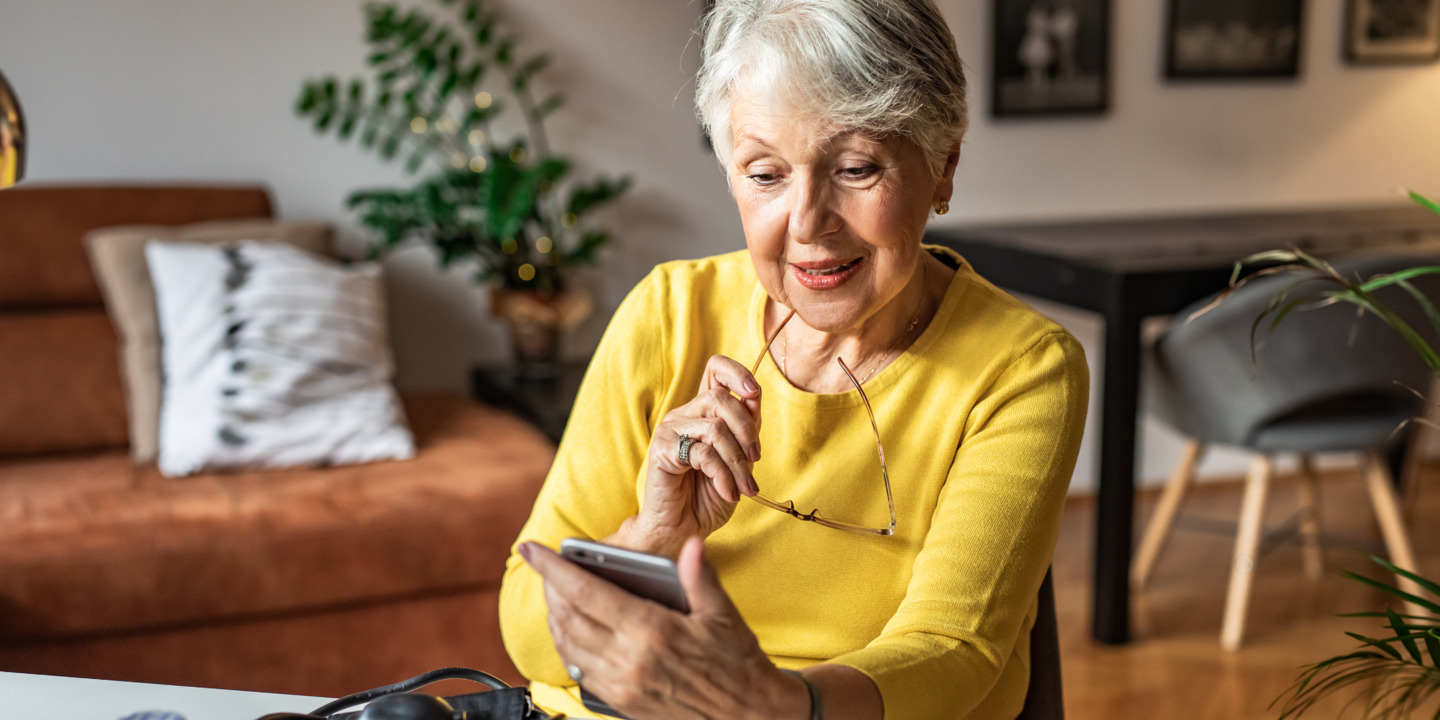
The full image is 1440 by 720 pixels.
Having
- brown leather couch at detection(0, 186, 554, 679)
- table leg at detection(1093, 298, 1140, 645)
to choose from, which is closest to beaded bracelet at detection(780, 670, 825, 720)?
brown leather couch at detection(0, 186, 554, 679)

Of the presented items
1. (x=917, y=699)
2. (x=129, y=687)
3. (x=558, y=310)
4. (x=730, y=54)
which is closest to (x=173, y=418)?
(x=558, y=310)

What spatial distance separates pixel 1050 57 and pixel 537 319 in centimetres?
163

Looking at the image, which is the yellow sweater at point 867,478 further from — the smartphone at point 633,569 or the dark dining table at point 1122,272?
the dark dining table at point 1122,272

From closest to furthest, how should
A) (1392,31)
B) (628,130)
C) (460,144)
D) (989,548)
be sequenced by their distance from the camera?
(989,548), (460,144), (628,130), (1392,31)

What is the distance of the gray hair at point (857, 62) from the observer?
1005 millimetres

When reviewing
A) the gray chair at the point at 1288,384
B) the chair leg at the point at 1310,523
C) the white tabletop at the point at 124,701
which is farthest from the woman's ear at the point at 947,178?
the chair leg at the point at 1310,523

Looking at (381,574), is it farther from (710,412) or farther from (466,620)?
(710,412)

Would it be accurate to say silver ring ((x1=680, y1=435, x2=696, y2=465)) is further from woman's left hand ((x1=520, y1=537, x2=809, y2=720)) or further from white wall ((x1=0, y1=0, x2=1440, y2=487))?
white wall ((x1=0, y1=0, x2=1440, y2=487))

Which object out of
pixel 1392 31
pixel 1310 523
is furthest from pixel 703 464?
pixel 1392 31

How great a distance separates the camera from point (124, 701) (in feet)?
2.98

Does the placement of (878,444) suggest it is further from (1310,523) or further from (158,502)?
(1310,523)

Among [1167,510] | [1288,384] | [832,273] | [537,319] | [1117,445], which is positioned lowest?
[1167,510]

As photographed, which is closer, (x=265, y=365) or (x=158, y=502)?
(x=158, y=502)

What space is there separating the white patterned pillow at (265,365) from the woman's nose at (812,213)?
1.50 metres
